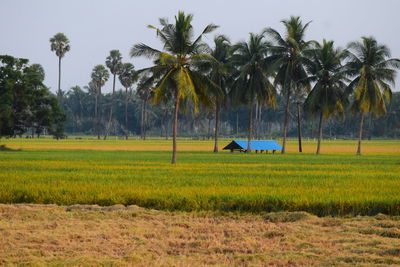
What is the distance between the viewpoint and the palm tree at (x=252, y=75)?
2077 inches

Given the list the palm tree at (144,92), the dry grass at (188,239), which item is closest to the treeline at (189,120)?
the palm tree at (144,92)

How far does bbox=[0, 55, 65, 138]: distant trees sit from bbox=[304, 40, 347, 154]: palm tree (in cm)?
2819

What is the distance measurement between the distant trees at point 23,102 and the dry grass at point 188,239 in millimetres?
41997

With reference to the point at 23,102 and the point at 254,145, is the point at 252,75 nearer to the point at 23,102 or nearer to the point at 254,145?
the point at 254,145

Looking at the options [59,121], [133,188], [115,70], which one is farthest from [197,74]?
[115,70]

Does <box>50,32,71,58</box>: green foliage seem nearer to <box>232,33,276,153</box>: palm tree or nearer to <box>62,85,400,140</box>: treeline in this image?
<box>62,85,400,140</box>: treeline

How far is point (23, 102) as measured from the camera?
54156 mm

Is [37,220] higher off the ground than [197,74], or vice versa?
[197,74]

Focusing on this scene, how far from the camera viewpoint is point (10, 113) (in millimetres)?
51625

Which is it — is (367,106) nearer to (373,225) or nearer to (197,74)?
(197,74)

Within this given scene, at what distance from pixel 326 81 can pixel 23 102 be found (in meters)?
32.0

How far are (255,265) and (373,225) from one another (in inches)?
178

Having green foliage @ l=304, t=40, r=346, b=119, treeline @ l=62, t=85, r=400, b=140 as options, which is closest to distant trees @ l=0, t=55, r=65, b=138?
green foliage @ l=304, t=40, r=346, b=119

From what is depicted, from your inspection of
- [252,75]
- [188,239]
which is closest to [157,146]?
[252,75]
